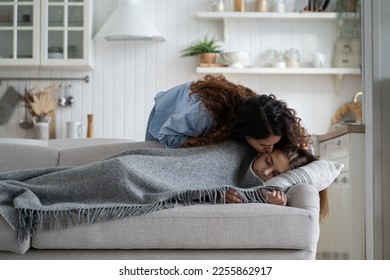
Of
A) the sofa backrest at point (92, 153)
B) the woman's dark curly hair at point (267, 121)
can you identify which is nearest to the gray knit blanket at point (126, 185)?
the woman's dark curly hair at point (267, 121)

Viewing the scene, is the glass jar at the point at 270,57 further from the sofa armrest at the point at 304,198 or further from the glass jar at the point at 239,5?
the sofa armrest at the point at 304,198

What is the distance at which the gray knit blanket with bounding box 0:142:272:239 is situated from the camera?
165 centimetres

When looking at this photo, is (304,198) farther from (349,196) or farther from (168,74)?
(168,74)

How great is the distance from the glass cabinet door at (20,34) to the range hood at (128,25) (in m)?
0.37

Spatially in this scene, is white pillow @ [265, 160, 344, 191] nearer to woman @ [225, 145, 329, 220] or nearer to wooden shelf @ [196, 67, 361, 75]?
woman @ [225, 145, 329, 220]

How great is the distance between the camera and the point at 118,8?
13.3 ft

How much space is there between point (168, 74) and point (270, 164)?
226 centimetres

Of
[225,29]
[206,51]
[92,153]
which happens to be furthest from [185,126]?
[225,29]

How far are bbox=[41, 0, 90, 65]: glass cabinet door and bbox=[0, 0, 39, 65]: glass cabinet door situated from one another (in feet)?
0.20

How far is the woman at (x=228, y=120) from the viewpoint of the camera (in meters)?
1.90

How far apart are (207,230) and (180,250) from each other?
84 millimetres

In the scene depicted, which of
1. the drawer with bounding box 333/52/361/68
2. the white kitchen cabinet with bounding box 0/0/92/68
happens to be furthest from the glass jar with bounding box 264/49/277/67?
the white kitchen cabinet with bounding box 0/0/92/68

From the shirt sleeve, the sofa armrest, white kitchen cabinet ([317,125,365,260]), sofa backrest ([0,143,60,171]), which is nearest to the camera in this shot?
the sofa armrest

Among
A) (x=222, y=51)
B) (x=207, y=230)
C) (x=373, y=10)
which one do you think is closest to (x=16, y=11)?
(x=222, y=51)
